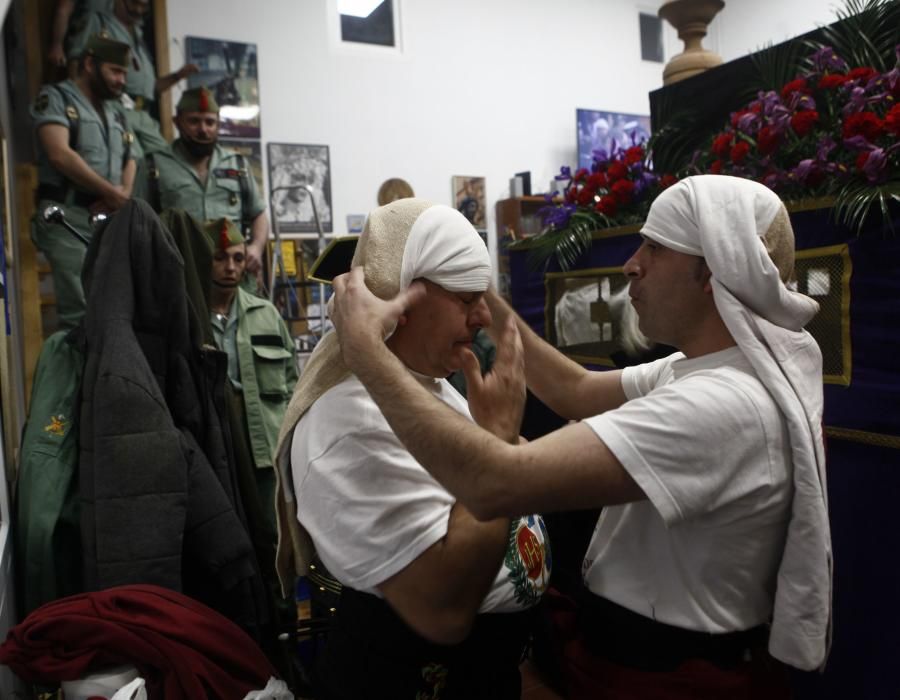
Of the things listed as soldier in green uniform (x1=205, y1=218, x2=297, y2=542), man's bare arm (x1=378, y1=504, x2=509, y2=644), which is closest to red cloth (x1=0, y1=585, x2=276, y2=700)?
man's bare arm (x1=378, y1=504, x2=509, y2=644)

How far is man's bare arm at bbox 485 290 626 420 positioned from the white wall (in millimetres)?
4923

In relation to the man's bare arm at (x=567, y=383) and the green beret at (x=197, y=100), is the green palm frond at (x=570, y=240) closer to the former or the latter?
the man's bare arm at (x=567, y=383)

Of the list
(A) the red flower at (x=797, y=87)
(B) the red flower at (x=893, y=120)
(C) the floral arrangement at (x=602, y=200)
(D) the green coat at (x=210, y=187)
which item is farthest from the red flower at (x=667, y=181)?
(D) the green coat at (x=210, y=187)

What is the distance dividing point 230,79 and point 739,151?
4.90 m

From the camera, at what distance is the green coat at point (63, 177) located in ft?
12.3

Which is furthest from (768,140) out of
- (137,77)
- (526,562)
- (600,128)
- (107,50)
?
(600,128)

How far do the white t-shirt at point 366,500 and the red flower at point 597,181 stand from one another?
2.08 meters

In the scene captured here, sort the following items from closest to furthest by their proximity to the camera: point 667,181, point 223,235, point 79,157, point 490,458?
point 490,458 < point 667,181 < point 223,235 < point 79,157

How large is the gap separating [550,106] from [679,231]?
6550 millimetres

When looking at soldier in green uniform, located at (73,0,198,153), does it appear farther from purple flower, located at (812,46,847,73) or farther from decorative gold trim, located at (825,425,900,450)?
decorative gold trim, located at (825,425,900,450)

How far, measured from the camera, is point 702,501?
1187 mm

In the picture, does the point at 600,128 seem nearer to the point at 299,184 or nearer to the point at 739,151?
the point at 299,184

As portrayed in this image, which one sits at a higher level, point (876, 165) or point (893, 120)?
point (893, 120)

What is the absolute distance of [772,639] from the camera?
4.27 feet
